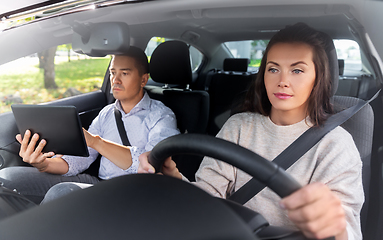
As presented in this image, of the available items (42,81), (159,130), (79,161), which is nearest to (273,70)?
(159,130)

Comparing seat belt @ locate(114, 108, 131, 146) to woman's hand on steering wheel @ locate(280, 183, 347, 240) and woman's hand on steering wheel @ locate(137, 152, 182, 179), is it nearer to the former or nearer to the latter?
woman's hand on steering wheel @ locate(137, 152, 182, 179)

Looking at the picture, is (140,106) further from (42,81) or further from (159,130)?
(42,81)

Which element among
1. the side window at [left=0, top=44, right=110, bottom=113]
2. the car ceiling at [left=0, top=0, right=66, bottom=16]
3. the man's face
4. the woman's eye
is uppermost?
the car ceiling at [left=0, top=0, right=66, bottom=16]

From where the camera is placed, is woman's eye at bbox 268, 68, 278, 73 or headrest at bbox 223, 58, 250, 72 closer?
woman's eye at bbox 268, 68, 278, 73

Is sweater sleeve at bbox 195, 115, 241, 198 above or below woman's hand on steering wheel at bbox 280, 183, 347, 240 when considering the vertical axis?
below

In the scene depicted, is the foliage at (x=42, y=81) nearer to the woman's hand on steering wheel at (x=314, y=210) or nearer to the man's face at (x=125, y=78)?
the man's face at (x=125, y=78)

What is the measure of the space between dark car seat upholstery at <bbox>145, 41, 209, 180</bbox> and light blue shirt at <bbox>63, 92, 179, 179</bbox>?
11cm

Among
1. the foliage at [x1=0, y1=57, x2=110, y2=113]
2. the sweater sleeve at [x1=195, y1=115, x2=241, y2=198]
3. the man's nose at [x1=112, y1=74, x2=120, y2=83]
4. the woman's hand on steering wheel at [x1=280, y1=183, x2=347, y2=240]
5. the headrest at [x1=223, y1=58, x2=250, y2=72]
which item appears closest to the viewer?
the woman's hand on steering wheel at [x1=280, y1=183, x2=347, y2=240]

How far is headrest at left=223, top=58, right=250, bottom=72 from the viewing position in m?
2.76

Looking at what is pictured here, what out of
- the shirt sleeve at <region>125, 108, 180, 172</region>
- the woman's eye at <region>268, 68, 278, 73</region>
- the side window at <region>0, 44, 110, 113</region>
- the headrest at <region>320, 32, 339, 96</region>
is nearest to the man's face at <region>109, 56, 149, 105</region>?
the shirt sleeve at <region>125, 108, 180, 172</region>

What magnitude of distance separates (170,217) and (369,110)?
99 centimetres

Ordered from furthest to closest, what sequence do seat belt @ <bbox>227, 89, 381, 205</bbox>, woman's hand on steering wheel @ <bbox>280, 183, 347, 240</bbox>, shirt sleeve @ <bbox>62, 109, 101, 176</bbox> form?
shirt sleeve @ <bbox>62, 109, 101, 176</bbox>, seat belt @ <bbox>227, 89, 381, 205</bbox>, woman's hand on steering wheel @ <bbox>280, 183, 347, 240</bbox>

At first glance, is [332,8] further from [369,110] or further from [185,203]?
[185,203]

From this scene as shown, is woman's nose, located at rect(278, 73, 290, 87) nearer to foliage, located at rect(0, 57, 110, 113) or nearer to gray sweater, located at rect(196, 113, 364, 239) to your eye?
gray sweater, located at rect(196, 113, 364, 239)
